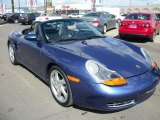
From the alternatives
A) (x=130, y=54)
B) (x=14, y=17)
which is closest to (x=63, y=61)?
Result: (x=130, y=54)

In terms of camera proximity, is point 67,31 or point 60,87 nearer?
point 60,87

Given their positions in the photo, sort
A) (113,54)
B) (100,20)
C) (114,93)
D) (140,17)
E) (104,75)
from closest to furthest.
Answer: (114,93)
(104,75)
(113,54)
(140,17)
(100,20)

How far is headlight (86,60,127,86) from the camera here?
10.5 feet

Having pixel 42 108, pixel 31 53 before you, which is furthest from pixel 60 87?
pixel 31 53

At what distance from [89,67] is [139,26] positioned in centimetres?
829

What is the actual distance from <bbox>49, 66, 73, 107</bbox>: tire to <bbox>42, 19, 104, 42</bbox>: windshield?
75 cm

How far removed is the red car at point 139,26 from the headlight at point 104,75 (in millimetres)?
8148

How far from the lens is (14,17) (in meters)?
33.2

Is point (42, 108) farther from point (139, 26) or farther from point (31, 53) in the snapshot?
point (139, 26)

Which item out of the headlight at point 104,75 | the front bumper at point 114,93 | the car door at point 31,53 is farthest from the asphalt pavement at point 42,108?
the headlight at point 104,75

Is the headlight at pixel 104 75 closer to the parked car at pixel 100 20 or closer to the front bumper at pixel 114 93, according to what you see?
the front bumper at pixel 114 93

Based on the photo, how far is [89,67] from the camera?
11.0ft

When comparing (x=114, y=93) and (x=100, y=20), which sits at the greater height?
(x=100, y=20)

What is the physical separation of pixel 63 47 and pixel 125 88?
1.36 metres
